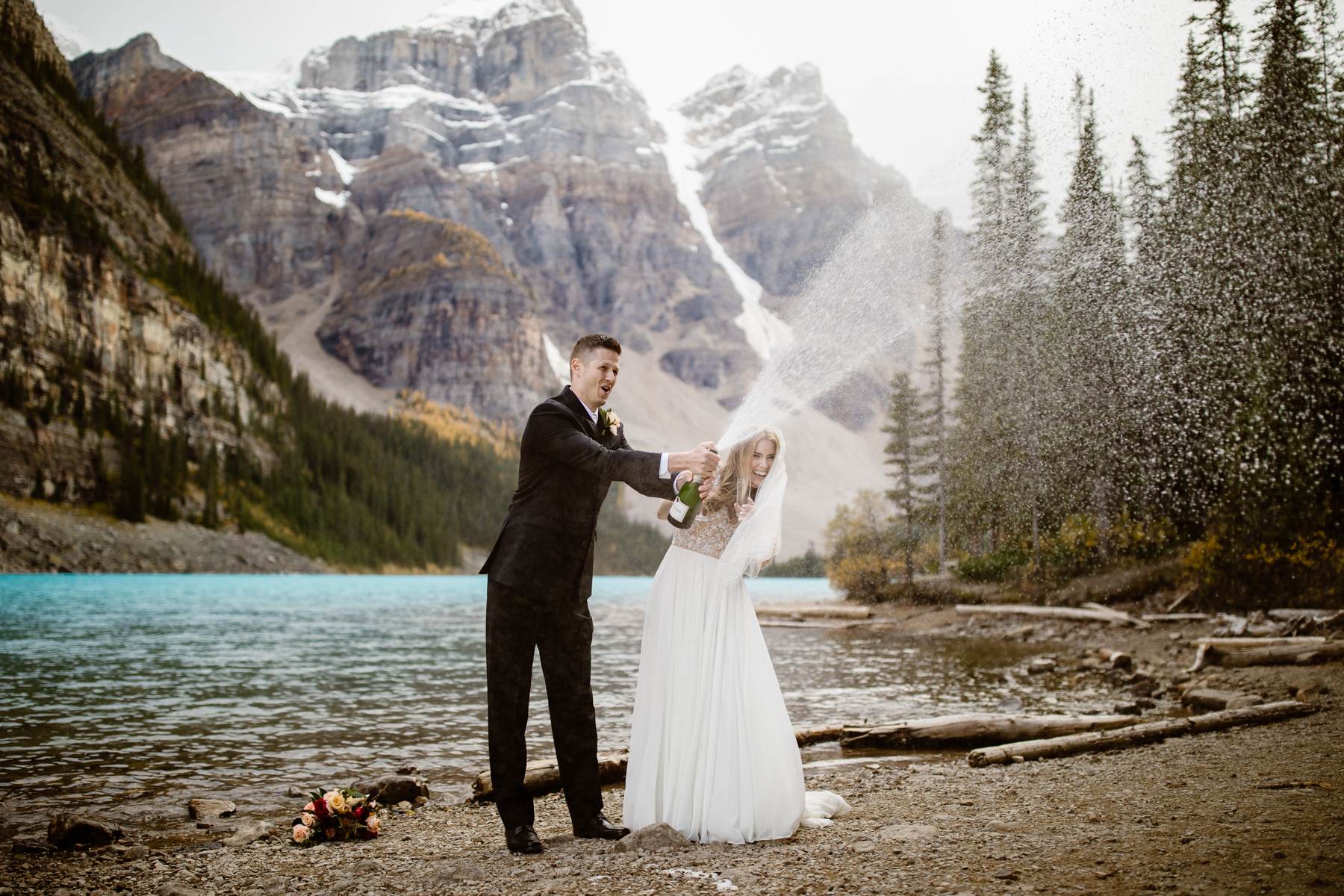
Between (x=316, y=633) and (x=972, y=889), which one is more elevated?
(x=972, y=889)

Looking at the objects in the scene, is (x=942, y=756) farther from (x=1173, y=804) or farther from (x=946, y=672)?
(x=946, y=672)

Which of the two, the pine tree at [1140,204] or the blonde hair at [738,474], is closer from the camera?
the blonde hair at [738,474]

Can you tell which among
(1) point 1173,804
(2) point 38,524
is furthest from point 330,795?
(2) point 38,524

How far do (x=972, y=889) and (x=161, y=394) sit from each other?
108 m

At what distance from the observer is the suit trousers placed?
521cm

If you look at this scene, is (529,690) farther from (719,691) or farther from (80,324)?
(80,324)

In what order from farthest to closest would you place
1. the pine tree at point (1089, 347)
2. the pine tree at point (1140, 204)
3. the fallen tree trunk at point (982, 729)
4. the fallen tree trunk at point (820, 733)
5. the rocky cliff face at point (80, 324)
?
the rocky cliff face at point (80, 324) < the pine tree at point (1089, 347) < the pine tree at point (1140, 204) < the fallen tree trunk at point (820, 733) < the fallen tree trunk at point (982, 729)

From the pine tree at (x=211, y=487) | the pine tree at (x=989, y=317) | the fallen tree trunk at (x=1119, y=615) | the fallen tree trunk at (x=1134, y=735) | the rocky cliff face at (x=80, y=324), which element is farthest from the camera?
the pine tree at (x=211, y=487)

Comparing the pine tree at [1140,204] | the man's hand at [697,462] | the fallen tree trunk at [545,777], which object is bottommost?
the fallen tree trunk at [545,777]

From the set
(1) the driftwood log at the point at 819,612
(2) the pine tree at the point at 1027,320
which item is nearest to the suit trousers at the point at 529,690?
(2) the pine tree at the point at 1027,320

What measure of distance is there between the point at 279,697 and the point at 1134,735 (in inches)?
517

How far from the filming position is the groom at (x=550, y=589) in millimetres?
5172

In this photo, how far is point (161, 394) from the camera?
310ft

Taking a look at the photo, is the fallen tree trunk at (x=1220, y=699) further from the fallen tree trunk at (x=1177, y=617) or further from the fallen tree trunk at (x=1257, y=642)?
the fallen tree trunk at (x=1177, y=617)
